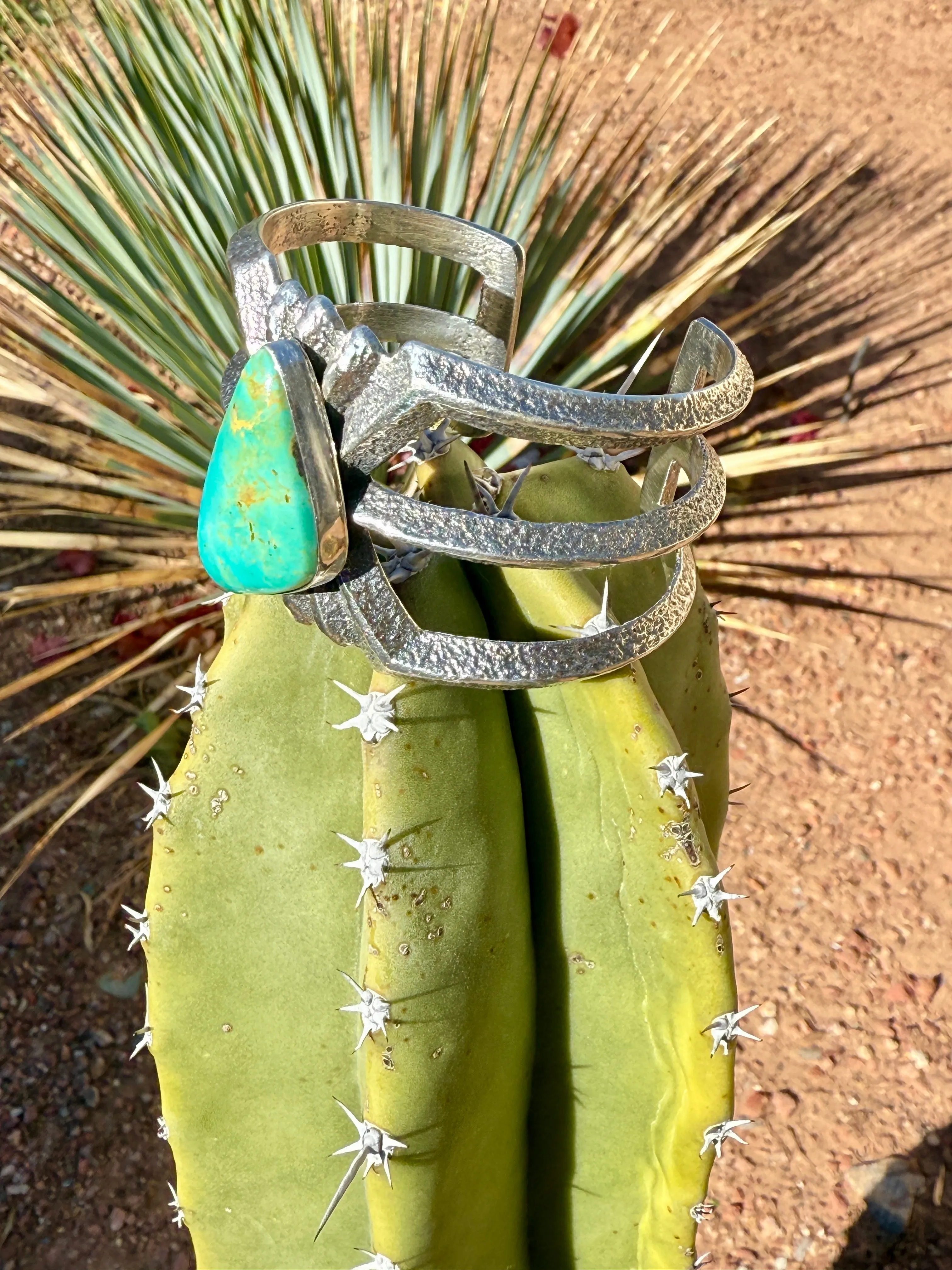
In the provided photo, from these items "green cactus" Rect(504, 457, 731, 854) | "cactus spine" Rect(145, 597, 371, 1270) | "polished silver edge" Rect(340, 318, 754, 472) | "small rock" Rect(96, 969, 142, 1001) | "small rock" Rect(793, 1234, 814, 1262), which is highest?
"polished silver edge" Rect(340, 318, 754, 472)

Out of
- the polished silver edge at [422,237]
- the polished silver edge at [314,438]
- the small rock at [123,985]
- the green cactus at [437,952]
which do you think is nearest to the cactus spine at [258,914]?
the green cactus at [437,952]

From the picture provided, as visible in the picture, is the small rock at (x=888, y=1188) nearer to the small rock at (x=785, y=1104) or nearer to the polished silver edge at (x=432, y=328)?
the small rock at (x=785, y=1104)

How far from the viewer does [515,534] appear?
85cm

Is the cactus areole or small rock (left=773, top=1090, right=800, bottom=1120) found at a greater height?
the cactus areole

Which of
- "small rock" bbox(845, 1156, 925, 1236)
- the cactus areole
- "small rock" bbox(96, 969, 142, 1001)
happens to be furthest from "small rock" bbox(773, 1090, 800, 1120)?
"small rock" bbox(96, 969, 142, 1001)

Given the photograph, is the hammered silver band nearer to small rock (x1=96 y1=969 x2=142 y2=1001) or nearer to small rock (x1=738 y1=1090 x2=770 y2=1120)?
small rock (x1=738 y1=1090 x2=770 y2=1120)

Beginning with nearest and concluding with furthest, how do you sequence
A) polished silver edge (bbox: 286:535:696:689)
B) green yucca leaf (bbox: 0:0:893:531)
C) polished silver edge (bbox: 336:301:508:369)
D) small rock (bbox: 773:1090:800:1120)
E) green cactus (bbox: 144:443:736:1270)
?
polished silver edge (bbox: 286:535:696:689), green cactus (bbox: 144:443:736:1270), polished silver edge (bbox: 336:301:508:369), small rock (bbox: 773:1090:800:1120), green yucca leaf (bbox: 0:0:893:531)

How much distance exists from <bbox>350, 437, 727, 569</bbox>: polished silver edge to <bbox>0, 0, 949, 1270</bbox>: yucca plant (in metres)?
0.13

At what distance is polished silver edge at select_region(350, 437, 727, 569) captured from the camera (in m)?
0.84

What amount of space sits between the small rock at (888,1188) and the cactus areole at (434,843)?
73 centimetres

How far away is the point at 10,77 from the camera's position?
2537mm

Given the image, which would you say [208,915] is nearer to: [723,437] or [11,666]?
[11,666]

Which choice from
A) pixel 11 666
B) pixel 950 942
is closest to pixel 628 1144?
pixel 950 942

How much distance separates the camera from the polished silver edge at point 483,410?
2.57ft
